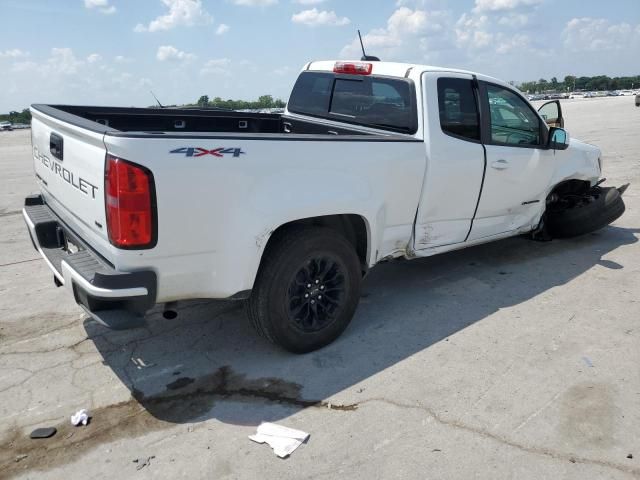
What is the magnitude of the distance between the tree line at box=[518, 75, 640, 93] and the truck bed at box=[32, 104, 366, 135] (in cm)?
15914

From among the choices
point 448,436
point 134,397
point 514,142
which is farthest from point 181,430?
point 514,142

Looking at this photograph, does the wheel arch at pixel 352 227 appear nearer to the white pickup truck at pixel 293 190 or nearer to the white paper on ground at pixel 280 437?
the white pickup truck at pixel 293 190

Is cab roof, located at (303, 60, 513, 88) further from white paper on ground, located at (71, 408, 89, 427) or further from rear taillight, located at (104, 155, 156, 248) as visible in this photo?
white paper on ground, located at (71, 408, 89, 427)

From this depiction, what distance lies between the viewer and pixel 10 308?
15.0ft

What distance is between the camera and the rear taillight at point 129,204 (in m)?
2.72

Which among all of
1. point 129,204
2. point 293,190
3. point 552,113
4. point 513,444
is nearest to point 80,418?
point 129,204

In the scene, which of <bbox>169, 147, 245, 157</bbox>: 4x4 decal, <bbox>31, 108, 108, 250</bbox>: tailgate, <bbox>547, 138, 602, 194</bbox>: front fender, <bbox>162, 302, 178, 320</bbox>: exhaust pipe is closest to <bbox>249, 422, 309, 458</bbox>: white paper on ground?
<bbox>162, 302, 178, 320</bbox>: exhaust pipe

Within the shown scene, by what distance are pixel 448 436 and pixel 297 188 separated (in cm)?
→ 167

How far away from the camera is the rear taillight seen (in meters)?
2.72

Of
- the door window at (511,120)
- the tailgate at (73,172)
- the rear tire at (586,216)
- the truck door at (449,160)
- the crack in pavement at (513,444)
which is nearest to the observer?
the crack in pavement at (513,444)

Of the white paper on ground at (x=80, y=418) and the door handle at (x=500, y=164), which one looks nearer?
the white paper on ground at (x=80, y=418)

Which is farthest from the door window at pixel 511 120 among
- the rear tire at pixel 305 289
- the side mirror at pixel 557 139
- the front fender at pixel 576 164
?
the rear tire at pixel 305 289

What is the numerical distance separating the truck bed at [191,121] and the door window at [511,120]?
4.26 ft

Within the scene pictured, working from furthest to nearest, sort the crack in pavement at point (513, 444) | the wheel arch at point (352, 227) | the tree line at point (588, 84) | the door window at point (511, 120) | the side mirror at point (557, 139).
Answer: the tree line at point (588, 84) → the side mirror at point (557, 139) → the door window at point (511, 120) → the wheel arch at point (352, 227) → the crack in pavement at point (513, 444)
